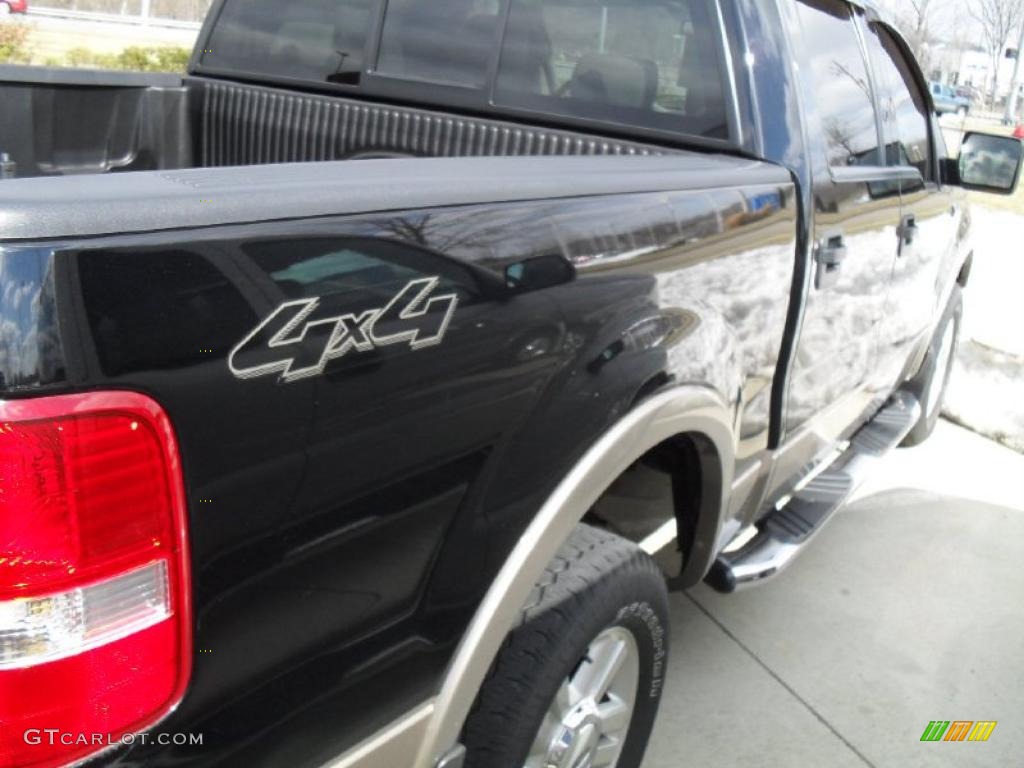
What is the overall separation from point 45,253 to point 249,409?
28cm

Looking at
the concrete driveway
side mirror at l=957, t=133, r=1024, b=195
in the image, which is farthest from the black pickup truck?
side mirror at l=957, t=133, r=1024, b=195

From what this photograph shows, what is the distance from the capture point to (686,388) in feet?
6.95

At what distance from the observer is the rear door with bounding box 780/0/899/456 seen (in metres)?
2.71

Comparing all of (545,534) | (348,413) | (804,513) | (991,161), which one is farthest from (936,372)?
(348,413)

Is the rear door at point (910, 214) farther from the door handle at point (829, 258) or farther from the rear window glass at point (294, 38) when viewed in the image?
the rear window glass at point (294, 38)

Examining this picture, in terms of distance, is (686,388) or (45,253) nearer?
(45,253)

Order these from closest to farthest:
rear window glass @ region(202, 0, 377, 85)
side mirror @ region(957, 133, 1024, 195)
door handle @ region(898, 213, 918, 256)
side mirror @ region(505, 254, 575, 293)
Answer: side mirror @ region(505, 254, 575, 293), rear window glass @ region(202, 0, 377, 85), door handle @ region(898, 213, 918, 256), side mirror @ region(957, 133, 1024, 195)

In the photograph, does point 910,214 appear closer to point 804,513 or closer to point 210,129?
point 804,513

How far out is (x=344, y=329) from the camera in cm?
128

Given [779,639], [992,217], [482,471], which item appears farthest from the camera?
[992,217]

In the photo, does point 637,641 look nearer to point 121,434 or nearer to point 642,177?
point 642,177

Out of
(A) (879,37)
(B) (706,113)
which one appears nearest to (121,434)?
(B) (706,113)

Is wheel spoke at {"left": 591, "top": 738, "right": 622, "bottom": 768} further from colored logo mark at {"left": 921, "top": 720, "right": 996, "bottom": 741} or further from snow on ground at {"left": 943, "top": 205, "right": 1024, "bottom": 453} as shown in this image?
snow on ground at {"left": 943, "top": 205, "right": 1024, "bottom": 453}

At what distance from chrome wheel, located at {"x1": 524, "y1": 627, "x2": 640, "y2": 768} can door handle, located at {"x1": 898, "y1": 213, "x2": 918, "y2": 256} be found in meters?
1.82
